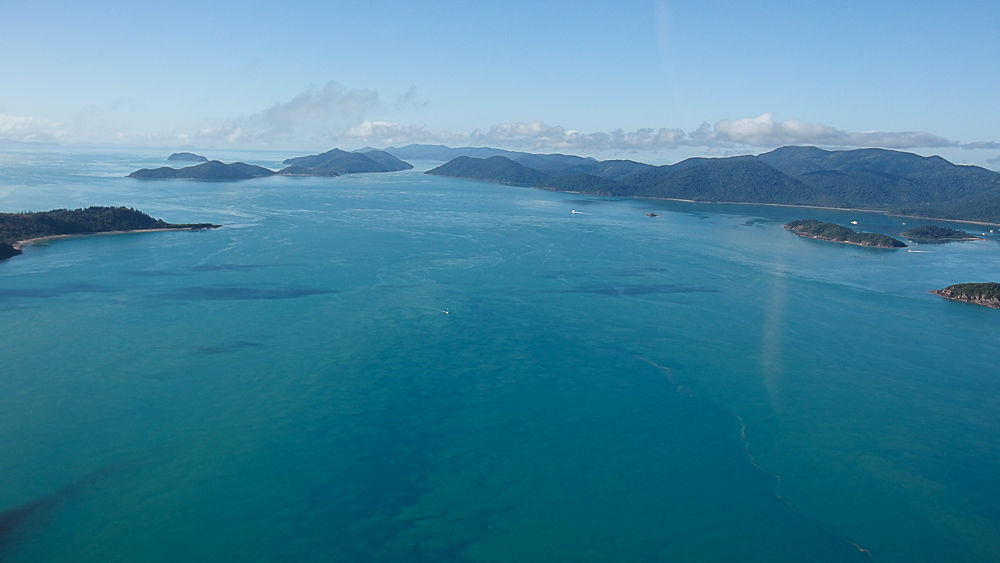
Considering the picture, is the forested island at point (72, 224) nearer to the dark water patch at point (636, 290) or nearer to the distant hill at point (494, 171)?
the dark water patch at point (636, 290)

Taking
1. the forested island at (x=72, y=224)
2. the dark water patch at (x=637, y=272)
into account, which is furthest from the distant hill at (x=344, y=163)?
the dark water patch at (x=637, y=272)

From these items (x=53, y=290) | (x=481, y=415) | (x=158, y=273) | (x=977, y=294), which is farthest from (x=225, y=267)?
(x=977, y=294)

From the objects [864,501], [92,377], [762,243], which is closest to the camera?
[864,501]

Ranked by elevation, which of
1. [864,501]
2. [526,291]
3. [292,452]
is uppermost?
[526,291]

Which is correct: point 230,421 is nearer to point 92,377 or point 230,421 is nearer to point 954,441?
point 92,377

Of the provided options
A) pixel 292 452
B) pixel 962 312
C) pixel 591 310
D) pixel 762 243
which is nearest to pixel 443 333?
pixel 591 310

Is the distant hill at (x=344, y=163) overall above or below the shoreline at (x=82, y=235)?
above
